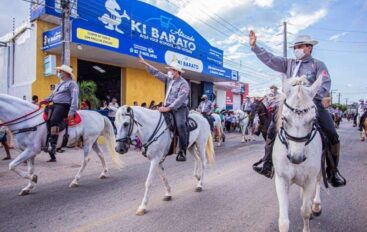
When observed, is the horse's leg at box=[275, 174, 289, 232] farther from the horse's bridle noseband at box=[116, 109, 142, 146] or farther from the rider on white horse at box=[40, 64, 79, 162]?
the rider on white horse at box=[40, 64, 79, 162]

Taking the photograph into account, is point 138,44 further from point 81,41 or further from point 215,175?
point 215,175

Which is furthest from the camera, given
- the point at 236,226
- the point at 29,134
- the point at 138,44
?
the point at 138,44

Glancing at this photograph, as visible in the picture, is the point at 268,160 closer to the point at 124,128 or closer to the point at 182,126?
the point at 182,126

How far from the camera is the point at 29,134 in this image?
575 centimetres

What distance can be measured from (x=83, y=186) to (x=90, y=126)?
149cm

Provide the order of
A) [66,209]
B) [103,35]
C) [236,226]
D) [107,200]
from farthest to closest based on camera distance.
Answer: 1. [103,35]
2. [107,200]
3. [66,209]
4. [236,226]

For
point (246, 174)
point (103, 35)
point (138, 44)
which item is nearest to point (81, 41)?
point (103, 35)

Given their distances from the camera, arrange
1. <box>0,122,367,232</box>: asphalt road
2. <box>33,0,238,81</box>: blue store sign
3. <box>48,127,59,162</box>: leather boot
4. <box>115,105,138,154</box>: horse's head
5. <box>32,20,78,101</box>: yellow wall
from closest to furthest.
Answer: <box>0,122,367,232</box>: asphalt road → <box>115,105,138,154</box>: horse's head → <box>48,127,59,162</box>: leather boot → <box>33,0,238,81</box>: blue store sign → <box>32,20,78,101</box>: yellow wall

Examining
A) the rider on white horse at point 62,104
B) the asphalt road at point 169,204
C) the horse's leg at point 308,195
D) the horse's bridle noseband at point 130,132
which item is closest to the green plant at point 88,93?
the asphalt road at point 169,204

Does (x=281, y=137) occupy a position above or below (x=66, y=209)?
above

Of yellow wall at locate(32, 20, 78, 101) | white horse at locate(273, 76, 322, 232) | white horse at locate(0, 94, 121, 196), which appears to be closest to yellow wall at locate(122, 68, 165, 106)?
yellow wall at locate(32, 20, 78, 101)

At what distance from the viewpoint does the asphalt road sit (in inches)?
162

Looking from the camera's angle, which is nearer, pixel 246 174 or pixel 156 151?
pixel 156 151

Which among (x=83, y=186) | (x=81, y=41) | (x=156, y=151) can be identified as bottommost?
(x=83, y=186)
